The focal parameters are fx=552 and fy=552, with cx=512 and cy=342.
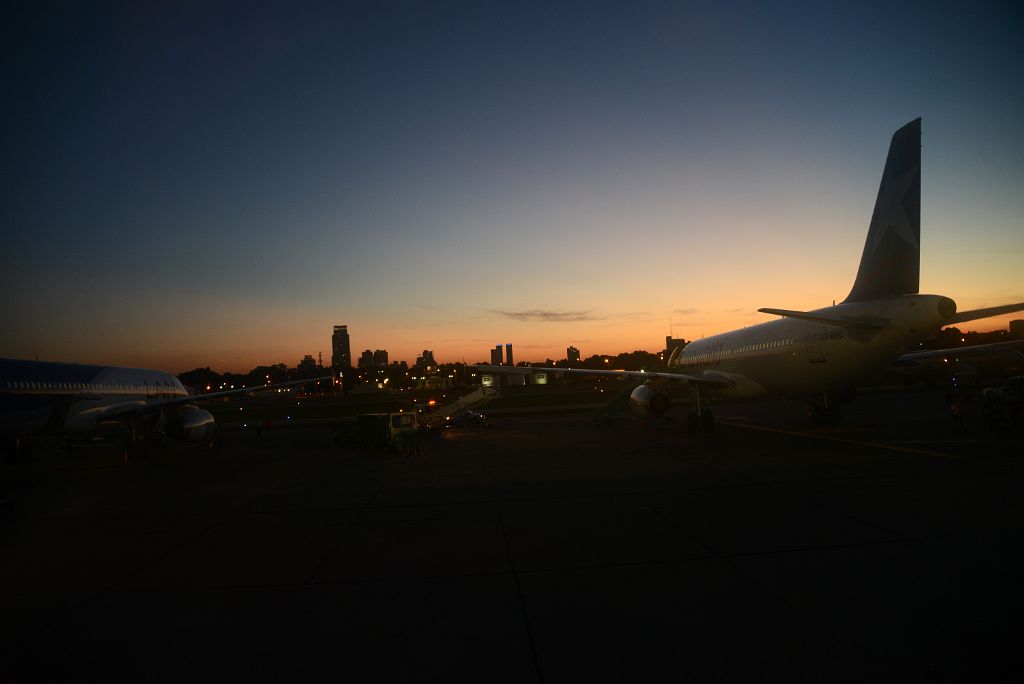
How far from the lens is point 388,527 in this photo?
9.43 metres

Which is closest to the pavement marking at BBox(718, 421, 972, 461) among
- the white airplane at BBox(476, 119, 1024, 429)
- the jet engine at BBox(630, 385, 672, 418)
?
the white airplane at BBox(476, 119, 1024, 429)

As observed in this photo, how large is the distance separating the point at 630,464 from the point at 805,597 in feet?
Result: 30.3

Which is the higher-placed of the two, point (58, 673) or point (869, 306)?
point (869, 306)

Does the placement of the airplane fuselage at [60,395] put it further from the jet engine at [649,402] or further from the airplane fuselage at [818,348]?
the airplane fuselage at [818,348]

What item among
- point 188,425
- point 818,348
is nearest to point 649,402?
point 818,348

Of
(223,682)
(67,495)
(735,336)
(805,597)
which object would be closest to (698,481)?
(805,597)

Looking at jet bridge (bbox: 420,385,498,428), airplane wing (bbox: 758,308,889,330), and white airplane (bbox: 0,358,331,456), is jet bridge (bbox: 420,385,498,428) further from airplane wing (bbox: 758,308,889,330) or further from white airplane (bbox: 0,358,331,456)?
airplane wing (bbox: 758,308,889,330)

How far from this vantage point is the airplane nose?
1405 centimetres

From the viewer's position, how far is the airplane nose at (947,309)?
14.1 metres

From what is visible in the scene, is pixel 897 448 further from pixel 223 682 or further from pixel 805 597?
pixel 223 682

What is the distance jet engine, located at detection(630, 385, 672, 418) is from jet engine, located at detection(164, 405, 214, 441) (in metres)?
17.9

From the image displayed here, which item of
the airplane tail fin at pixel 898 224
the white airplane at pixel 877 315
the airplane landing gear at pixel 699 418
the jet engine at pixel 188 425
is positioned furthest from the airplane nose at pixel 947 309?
the jet engine at pixel 188 425

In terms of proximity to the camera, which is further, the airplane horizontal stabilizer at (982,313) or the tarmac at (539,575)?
the airplane horizontal stabilizer at (982,313)

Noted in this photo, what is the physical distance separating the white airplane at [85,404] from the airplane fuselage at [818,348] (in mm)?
19558
